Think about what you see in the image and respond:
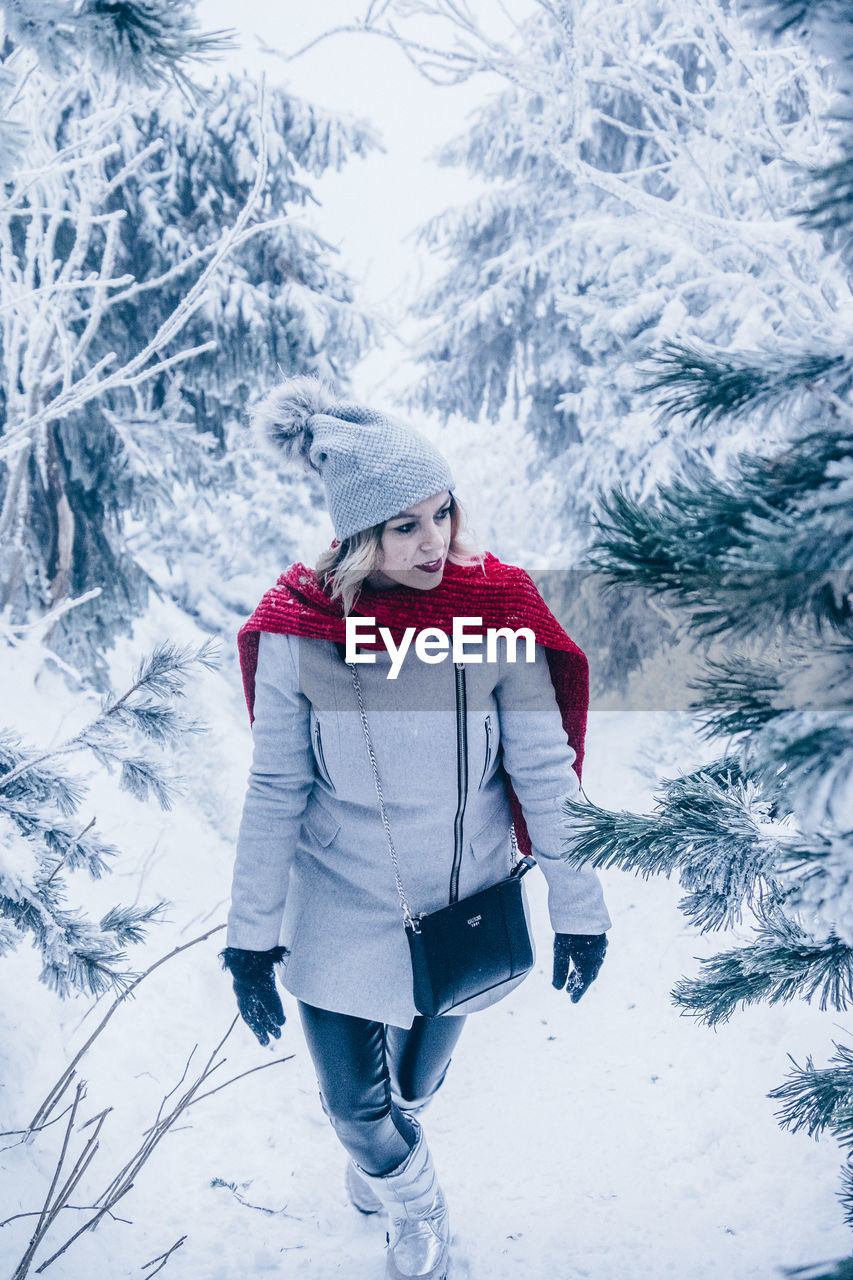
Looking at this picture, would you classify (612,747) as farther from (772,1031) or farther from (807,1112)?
(807,1112)

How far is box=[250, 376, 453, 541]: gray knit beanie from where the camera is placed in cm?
195

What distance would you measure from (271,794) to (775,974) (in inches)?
48.5

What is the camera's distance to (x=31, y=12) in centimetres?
127

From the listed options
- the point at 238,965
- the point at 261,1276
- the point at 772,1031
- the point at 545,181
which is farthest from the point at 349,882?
the point at 545,181

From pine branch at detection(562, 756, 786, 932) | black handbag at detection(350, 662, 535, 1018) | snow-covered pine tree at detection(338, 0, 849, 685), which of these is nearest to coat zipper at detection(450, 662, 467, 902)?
black handbag at detection(350, 662, 535, 1018)

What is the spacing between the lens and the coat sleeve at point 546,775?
211cm

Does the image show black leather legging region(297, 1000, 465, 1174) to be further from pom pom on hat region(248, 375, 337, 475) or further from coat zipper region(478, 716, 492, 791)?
pom pom on hat region(248, 375, 337, 475)

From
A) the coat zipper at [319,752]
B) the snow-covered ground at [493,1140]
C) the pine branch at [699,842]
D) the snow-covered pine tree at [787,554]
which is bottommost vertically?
the snow-covered ground at [493,1140]

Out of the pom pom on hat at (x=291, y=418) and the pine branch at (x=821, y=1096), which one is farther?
the pom pom on hat at (x=291, y=418)

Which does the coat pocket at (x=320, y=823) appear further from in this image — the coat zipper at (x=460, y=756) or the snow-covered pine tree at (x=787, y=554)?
the snow-covered pine tree at (x=787, y=554)

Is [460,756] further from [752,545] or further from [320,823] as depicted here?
[752,545]

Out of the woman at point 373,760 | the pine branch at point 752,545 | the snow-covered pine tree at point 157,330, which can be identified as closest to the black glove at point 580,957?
the woman at point 373,760

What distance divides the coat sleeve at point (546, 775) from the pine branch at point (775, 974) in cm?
41

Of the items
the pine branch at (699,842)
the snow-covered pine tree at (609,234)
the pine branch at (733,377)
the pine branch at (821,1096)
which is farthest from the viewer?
the snow-covered pine tree at (609,234)
